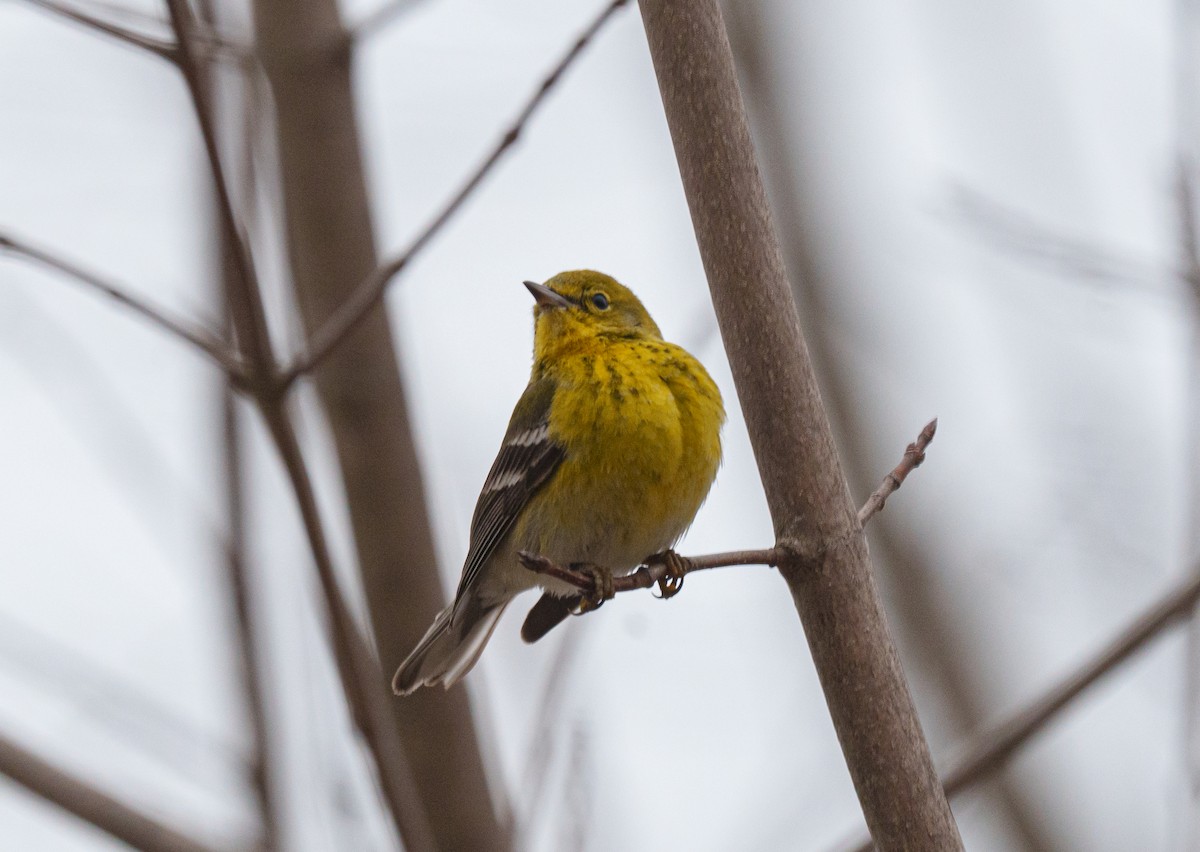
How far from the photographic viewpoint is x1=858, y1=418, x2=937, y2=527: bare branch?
257 cm

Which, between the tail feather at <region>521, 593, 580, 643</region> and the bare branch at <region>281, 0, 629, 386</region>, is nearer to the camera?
the bare branch at <region>281, 0, 629, 386</region>

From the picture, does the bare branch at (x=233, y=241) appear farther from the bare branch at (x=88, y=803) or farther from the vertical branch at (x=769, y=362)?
the bare branch at (x=88, y=803)

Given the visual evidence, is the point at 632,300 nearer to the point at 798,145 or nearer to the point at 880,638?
the point at 798,145

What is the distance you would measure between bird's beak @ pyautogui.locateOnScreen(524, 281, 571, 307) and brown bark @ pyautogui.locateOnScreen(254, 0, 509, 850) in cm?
111

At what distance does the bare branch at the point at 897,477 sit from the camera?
2.57 m

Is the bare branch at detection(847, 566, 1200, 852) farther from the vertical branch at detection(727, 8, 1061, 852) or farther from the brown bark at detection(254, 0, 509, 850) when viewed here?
the vertical branch at detection(727, 8, 1061, 852)

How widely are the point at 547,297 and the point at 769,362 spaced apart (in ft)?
9.54

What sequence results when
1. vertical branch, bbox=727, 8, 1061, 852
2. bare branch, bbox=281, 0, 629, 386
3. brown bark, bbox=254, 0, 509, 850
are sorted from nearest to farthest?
bare branch, bbox=281, 0, 629, 386, brown bark, bbox=254, 0, 509, 850, vertical branch, bbox=727, 8, 1061, 852

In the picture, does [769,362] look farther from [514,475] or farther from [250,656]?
[514,475]

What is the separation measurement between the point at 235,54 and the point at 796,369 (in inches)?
100

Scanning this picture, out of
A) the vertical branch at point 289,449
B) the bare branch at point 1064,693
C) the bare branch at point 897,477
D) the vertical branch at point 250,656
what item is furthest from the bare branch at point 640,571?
the vertical branch at point 250,656

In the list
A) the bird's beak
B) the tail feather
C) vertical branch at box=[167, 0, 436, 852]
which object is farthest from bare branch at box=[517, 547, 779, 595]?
the bird's beak

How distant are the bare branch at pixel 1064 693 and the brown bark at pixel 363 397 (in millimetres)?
1411

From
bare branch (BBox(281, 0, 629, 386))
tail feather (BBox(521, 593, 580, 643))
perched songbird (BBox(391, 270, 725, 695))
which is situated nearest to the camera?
bare branch (BBox(281, 0, 629, 386))
